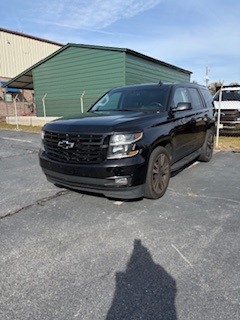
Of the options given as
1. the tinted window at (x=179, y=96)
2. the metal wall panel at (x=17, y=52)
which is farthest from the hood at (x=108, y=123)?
the metal wall panel at (x=17, y=52)

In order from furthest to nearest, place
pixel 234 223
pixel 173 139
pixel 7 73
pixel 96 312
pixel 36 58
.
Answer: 1. pixel 36 58
2. pixel 7 73
3. pixel 173 139
4. pixel 234 223
5. pixel 96 312

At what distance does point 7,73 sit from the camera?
98.3ft

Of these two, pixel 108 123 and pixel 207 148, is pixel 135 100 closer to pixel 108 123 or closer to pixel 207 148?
pixel 108 123

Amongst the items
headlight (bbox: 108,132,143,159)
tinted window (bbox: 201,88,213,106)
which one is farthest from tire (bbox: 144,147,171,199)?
tinted window (bbox: 201,88,213,106)

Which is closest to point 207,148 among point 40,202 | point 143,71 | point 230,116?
point 40,202

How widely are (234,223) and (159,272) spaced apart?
1508mm

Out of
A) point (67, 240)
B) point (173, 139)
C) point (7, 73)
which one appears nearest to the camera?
point (67, 240)

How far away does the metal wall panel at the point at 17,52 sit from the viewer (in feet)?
96.0

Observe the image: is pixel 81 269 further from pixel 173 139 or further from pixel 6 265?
pixel 173 139

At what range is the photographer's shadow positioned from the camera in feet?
7.41

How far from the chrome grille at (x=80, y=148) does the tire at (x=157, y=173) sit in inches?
30.4

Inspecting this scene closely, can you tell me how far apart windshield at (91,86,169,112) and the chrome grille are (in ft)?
4.62

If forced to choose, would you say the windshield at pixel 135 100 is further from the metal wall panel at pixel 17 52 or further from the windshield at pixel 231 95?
the metal wall panel at pixel 17 52

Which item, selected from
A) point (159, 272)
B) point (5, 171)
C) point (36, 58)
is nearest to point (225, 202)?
point (159, 272)
